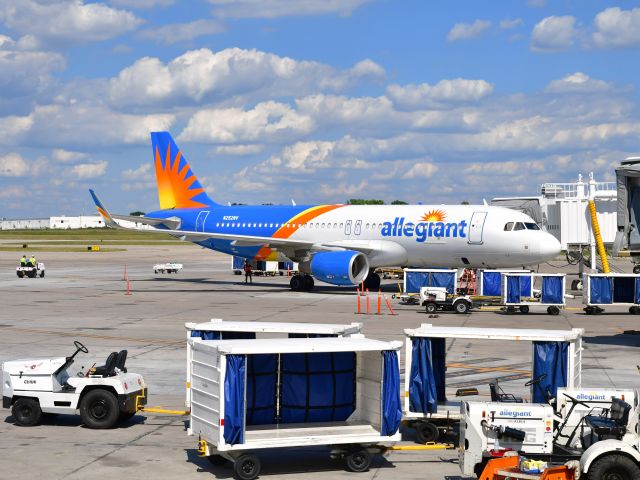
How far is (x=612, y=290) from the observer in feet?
139

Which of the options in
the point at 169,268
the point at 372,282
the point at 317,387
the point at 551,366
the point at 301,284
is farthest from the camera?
the point at 169,268

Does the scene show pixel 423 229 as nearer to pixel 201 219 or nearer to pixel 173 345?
pixel 201 219

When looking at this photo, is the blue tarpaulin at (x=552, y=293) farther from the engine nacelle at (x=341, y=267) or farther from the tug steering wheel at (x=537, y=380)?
the tug steering wheel at (x=537, y=380)

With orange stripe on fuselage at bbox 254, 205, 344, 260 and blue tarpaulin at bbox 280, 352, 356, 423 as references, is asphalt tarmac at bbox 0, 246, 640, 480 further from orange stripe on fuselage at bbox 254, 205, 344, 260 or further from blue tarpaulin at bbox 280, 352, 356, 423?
orange stripe on fuselage at bbox 254, 205, 344, 260

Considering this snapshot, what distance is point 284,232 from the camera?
57906 millimetres

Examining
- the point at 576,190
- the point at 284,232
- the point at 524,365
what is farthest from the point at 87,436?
the point at 576,190

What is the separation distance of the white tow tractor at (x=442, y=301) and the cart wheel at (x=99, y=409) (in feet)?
82.5

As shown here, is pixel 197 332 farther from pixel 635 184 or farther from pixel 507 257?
pixel 507 257

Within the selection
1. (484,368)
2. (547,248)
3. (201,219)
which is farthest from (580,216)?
(484,368)

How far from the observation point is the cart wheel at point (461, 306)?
4288cm

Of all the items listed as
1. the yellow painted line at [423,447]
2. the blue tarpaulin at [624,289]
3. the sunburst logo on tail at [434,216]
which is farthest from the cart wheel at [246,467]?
the sunburst logo on tail at [434,216]

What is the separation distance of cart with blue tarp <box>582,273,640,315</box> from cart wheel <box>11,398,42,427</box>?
28.5m

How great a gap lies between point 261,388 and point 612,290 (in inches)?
1124

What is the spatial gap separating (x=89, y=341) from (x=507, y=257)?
967 inches
